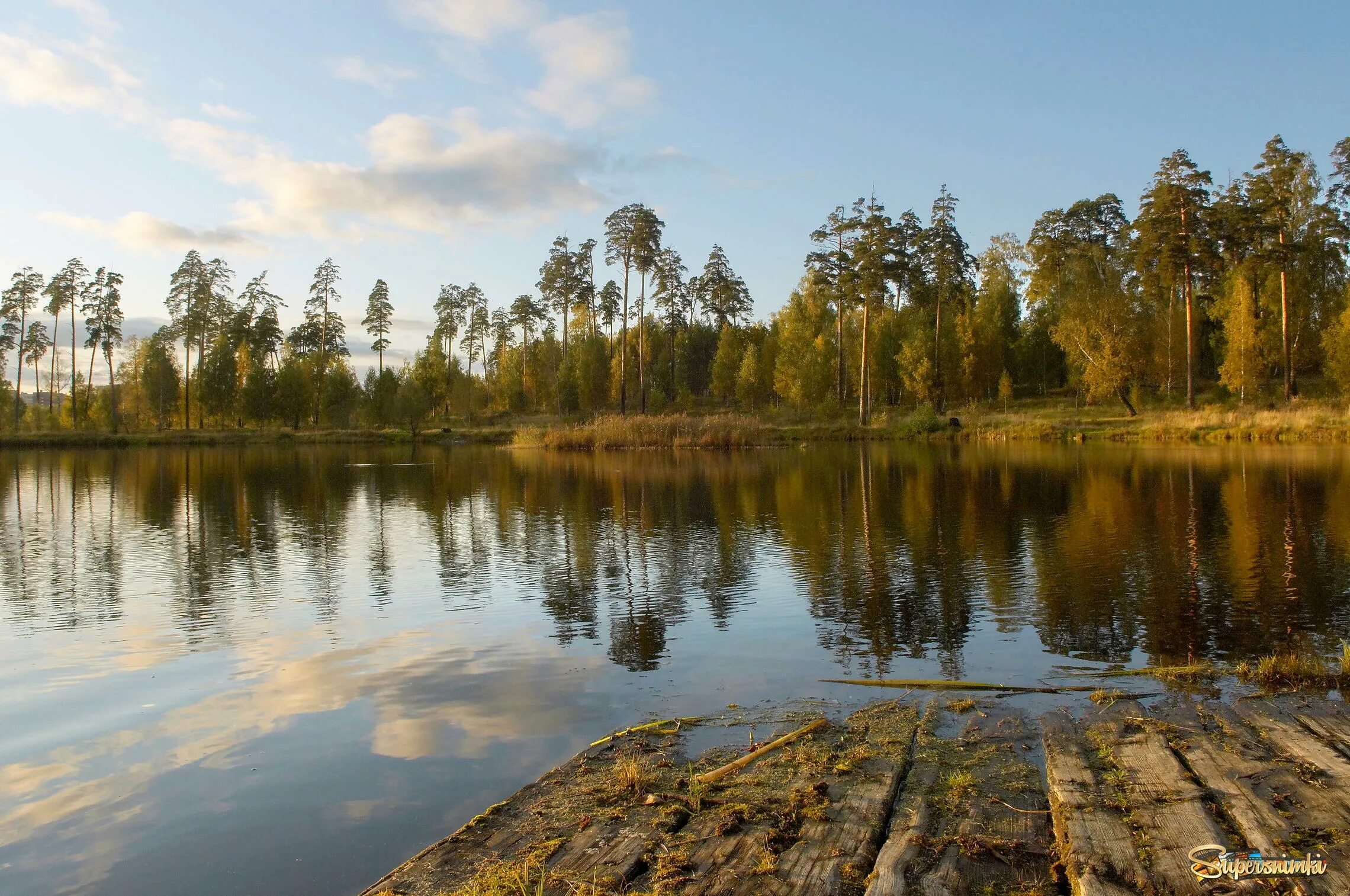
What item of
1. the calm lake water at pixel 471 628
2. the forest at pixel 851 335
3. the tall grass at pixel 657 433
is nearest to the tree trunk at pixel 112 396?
the forest at pixel 851 335

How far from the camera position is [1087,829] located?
193 inches

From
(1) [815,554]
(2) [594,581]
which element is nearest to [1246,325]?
(1) [815,554]

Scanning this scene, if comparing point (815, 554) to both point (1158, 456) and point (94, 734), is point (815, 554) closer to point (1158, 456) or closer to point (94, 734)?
point (94, 734)

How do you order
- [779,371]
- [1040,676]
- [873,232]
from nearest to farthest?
[1040,676], [873,232], [779,371]

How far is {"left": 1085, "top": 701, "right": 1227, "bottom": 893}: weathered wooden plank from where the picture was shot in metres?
4.45

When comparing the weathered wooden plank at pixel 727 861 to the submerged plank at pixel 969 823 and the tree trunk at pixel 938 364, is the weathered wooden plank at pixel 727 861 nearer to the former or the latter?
the submerged plank at pixel 969 823

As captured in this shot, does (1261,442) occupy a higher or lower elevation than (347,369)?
lower

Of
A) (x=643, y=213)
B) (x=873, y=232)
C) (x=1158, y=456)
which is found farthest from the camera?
(x=643, y=213)

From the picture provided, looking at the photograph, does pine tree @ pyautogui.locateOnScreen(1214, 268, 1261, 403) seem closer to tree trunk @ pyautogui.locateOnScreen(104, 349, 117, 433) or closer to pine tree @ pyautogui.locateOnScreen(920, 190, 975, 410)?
pine tree @ pyautogui.locateOnScreen(920, 190, 975, 410)

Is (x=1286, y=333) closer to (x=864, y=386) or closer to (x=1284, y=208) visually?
(x=1284, y=208)

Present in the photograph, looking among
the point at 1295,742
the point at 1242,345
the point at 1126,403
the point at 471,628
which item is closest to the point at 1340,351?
the point at 1242,345

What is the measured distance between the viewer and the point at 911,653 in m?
9.84

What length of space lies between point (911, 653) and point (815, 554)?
22.3ft

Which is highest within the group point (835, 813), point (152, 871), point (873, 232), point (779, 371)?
point (873, 232)
